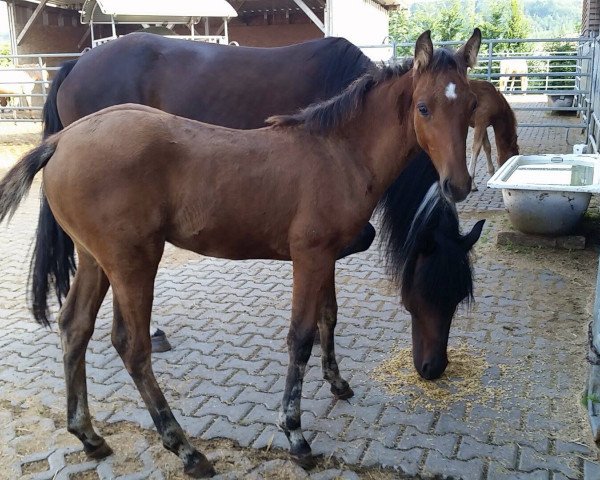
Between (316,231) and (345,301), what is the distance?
2282mm

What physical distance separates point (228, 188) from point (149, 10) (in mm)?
13223

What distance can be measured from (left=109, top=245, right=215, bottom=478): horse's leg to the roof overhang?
13.0 m

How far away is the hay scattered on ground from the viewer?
334cm

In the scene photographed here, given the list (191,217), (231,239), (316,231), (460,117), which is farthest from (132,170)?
(460,117)

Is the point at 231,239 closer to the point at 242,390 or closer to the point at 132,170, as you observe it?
the point at 132,170

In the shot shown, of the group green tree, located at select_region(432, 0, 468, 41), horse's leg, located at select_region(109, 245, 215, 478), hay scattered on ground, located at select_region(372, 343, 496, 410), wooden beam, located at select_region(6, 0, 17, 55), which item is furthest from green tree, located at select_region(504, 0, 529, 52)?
horse's leg, located at select_region(109, 245, 215, 478)

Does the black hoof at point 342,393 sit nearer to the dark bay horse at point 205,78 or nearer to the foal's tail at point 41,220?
the foal's tail at point 41,220

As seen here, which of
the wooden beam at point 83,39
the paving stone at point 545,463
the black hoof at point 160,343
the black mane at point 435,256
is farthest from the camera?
the wooden beam at point 83,39

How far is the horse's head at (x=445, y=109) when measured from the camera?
2.37 metres

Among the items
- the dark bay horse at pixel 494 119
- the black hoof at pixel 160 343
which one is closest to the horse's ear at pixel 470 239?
the black hoof at pixel 160 343

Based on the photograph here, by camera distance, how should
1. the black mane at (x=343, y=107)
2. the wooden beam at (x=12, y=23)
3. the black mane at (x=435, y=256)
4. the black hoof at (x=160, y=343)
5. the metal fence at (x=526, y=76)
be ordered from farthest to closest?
the wooden beam at (x=12, y=23) → the metal fence at (x=526, y=76) → the black hoof at (x=160, y=343) → the black mane at (x=435, y=256) → the black mane at (x=343, y=107)

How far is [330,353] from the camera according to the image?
3381mm

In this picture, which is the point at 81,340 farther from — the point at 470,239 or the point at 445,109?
the point at 470,239

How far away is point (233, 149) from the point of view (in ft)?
8.77
